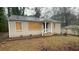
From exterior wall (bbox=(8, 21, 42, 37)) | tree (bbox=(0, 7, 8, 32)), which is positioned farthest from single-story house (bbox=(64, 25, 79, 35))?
tree (bbox=(0, 7, 8, 32))

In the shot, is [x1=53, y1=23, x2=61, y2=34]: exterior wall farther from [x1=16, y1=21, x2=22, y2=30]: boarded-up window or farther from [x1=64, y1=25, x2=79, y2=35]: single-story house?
[x1=16, y1=21, x2=22, y2=30]: boarded-up window

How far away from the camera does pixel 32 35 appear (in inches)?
80.2

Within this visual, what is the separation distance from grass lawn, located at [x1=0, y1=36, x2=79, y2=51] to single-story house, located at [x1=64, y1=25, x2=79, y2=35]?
0.07 meters

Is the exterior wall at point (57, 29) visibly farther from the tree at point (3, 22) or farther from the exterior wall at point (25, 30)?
the tree at point (3, 22)

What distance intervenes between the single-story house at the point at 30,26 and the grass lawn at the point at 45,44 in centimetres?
10

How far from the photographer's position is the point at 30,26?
6.72ft

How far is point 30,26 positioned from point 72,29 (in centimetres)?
63

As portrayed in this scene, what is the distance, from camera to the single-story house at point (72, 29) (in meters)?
2.02

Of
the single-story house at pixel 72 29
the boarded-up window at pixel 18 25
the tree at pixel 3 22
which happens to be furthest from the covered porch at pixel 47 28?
the tree at pixel 3 22

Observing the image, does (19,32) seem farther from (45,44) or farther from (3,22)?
(45,44)
